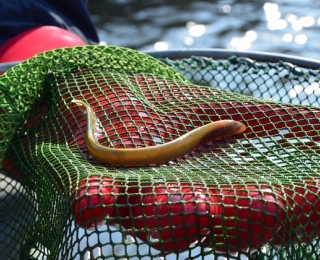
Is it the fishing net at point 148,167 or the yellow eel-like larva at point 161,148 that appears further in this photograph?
the yellow eel-like larva at point 161,148

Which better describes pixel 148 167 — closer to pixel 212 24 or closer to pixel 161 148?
pixel 161 148

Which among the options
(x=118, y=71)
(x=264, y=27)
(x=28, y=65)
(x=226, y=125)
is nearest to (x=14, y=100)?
(x=28, y=65)

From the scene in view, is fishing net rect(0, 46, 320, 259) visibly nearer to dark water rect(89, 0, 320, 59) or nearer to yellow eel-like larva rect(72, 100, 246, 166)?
yellow eel-like larva rect(72, 100, 246, 166)

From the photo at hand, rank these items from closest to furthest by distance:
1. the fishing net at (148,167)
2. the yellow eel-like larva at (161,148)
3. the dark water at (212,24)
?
the fishing net at (148,167), the yellow eel-like larva at (161,148), the dark water at (212,24)

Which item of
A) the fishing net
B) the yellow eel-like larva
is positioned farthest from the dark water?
the yellow eel-like larva

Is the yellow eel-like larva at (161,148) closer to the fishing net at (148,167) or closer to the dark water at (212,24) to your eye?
the fishing net at (148,167)

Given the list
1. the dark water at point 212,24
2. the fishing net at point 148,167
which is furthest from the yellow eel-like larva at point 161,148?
the dark water at point 212,24

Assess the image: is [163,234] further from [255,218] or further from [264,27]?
[264,27]

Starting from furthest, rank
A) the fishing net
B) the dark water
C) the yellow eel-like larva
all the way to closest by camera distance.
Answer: the dark water → the yellow eel-like larva → the fishing net
